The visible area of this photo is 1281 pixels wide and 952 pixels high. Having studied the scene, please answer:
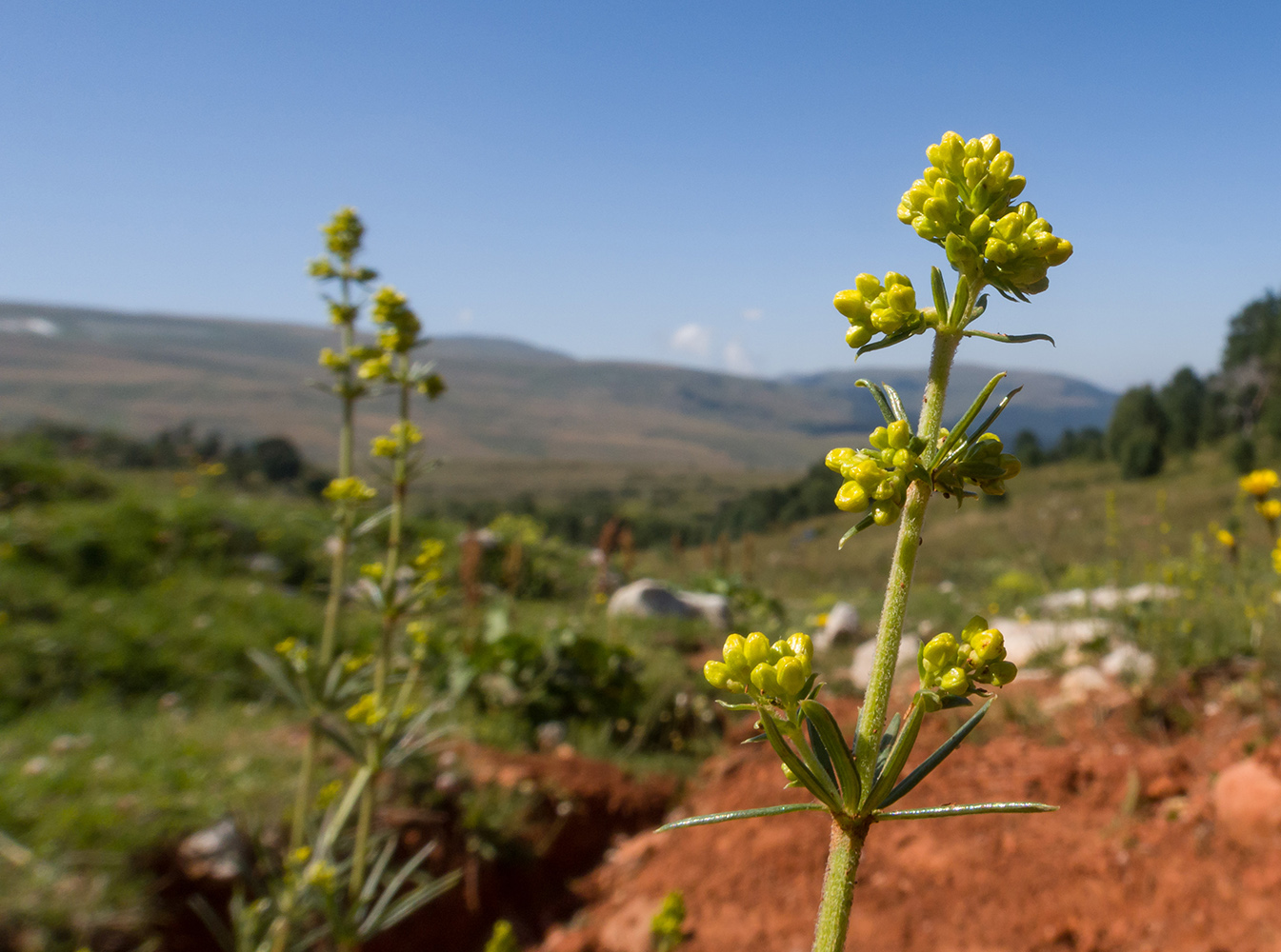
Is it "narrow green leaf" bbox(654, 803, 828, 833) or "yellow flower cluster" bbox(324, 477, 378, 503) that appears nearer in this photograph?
"narrow green leaf" bbox(654, 803, 828, 833)

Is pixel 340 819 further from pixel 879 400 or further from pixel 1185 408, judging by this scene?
pixel 1185 408

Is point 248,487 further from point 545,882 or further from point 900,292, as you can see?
point 900,292

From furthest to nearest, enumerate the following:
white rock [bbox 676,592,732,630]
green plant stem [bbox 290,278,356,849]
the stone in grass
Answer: white rock [bbox 676,592,732,630], the stone in grass, green plant stem [bbox 290,278,356,849]

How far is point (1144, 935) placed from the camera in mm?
2855

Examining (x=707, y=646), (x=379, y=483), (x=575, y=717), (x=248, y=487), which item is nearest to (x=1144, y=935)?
Answer: (x=379, y=483)

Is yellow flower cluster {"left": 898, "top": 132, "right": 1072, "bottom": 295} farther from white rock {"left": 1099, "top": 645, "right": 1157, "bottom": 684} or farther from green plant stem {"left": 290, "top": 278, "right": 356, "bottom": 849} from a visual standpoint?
white rock {"left": 1099, "top": 645, "right": 1157, "bottom": 684}

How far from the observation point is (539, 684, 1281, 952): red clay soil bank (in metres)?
2.96

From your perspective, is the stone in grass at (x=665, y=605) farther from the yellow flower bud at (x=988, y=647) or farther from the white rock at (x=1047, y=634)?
the yellow flower bud at (x=988, y=647)

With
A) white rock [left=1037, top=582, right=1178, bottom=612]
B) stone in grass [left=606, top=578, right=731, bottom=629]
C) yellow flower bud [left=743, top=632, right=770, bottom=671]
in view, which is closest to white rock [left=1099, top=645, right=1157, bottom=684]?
white rock [left=1037, top=582, right=1178, bottom=612]

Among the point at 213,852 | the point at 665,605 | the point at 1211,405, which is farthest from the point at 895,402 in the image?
the point at 1211,405

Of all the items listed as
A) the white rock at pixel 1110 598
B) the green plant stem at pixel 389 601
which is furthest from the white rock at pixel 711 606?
the green plant stem at pixel 389 601

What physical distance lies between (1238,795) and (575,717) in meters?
4.14

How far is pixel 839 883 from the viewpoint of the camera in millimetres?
947

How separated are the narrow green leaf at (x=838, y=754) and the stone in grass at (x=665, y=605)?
307 inches
